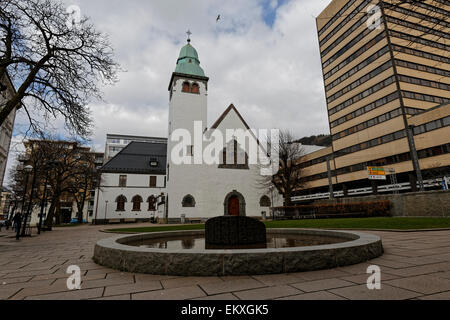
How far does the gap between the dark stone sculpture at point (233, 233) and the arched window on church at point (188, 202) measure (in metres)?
21.2

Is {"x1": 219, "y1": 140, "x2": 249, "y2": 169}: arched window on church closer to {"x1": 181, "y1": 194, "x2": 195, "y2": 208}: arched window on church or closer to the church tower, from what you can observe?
the church tower

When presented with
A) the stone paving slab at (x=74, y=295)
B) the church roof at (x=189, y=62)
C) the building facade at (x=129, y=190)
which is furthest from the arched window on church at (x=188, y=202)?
the stone paving slab at (x=74, y=295)

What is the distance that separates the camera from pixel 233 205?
27.9 meters

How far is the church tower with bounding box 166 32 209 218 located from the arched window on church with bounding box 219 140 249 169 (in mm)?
3835

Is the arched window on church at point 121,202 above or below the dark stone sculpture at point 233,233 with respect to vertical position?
above

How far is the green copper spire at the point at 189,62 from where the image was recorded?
1240 inches

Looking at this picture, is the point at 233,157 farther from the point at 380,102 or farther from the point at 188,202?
the point at 380,102

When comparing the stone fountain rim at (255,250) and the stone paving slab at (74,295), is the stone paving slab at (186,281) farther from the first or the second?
the stone paving slab at (74,295)

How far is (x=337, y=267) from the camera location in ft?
13.3

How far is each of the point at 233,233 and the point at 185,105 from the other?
26241mm

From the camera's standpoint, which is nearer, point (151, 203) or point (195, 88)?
point (195, 88)

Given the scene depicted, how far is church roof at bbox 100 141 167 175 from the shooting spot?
3950 centimetres

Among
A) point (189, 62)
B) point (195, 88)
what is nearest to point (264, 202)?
point (195, 88)
